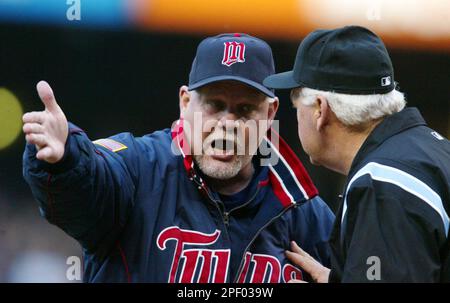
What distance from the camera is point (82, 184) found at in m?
1.81

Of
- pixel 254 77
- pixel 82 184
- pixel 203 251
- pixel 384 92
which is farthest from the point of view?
pixel 254 77

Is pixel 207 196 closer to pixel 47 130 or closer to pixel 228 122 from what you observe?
pixel 228 122

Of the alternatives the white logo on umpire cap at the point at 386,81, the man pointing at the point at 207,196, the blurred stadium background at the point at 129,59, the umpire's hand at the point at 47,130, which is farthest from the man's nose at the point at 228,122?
the blurred stadium background at the point at 129,59

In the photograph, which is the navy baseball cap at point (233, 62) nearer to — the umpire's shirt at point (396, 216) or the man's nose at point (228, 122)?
the man's nose at point (228, 122)

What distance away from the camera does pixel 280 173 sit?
A: 7.73ft

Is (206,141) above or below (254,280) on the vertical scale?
above

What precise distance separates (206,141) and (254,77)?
26 centimetres

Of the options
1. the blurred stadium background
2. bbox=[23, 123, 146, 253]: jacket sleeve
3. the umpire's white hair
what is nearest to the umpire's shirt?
the umpire's white hair

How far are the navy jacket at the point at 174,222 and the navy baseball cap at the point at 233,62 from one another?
0.21 m

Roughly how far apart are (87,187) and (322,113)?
0.68 meters


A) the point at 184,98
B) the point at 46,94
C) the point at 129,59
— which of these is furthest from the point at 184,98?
the point at 129,59
